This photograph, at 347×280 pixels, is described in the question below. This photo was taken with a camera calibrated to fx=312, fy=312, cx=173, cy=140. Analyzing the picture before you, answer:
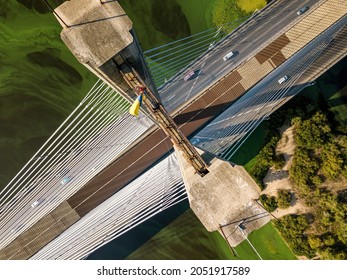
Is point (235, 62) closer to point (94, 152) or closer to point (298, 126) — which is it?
point (298, 126)

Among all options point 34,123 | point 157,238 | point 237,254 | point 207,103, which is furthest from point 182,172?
point 34,123

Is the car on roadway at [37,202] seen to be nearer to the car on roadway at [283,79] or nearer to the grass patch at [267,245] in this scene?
the grass patch at [267,245]

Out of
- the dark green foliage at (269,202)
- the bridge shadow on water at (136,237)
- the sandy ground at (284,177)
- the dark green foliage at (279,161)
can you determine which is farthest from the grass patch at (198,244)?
the dark green foliage at (279,161)

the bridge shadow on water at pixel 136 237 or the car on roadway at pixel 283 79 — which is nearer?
the car on roadway at pixel 283 79

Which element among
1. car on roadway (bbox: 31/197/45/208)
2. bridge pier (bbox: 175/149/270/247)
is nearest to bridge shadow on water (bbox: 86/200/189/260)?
bridge pier (bbox: 175/149/270/247)

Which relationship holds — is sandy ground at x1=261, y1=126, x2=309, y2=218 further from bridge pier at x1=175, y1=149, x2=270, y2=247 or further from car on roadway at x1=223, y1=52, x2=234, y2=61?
car on roadway at x1=223, y1=52, x2=234, y2=61

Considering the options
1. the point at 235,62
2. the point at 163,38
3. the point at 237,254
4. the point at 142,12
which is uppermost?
the point at 142,12
